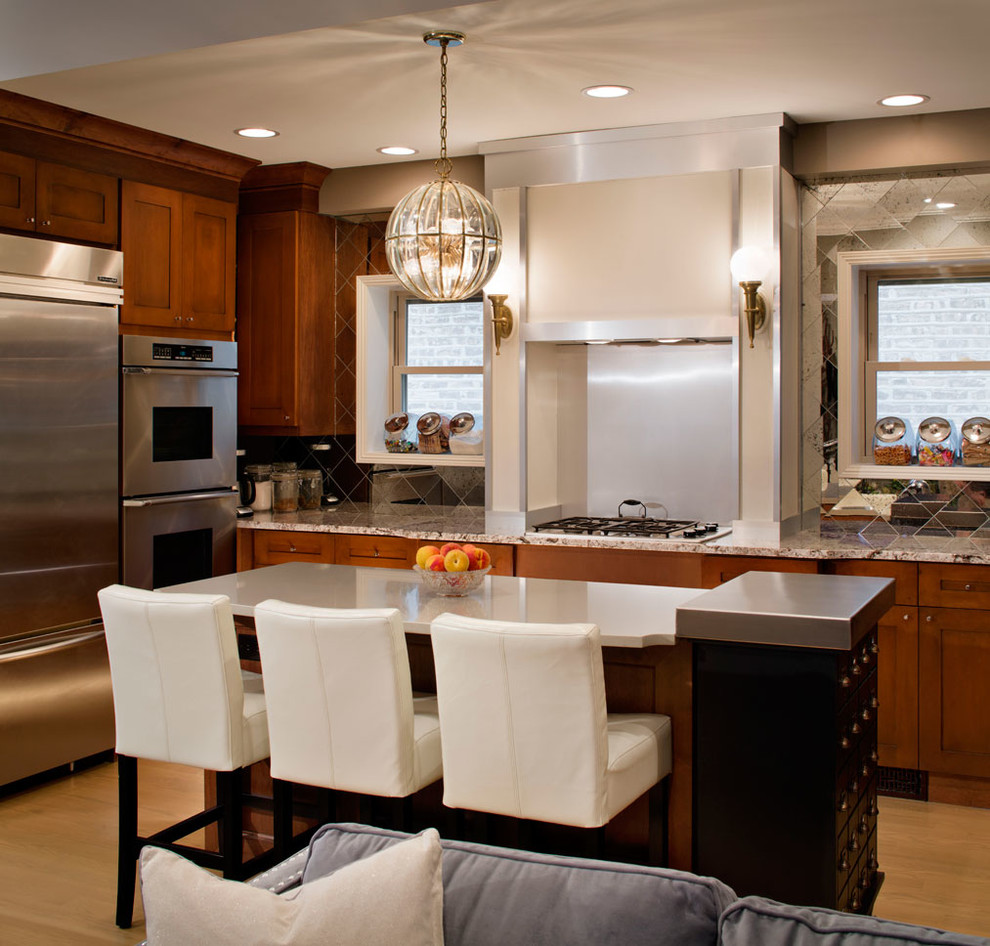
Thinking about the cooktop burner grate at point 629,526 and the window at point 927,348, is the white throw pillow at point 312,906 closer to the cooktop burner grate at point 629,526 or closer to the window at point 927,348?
the cooktop burner grate at point 629,526

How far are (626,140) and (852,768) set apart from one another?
2.87 metres

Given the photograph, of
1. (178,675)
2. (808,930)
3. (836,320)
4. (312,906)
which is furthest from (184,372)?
(808,930)

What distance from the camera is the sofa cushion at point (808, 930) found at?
1280 millimetres

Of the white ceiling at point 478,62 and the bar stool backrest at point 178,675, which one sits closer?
the white ceiling at point 478,62

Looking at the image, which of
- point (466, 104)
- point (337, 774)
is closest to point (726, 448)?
point (466, 104)

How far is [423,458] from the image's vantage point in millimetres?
5293

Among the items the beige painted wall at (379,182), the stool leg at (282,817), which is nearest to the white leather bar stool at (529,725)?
the stool leg at (282,817)

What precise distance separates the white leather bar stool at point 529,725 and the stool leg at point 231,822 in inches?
24.7

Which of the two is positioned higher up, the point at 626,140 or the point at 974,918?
the point at 626,140

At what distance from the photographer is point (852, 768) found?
260 cm

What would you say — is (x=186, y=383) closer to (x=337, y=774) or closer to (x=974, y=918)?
(x=337, y=774)

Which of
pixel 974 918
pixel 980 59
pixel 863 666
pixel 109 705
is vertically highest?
pixel 980 59

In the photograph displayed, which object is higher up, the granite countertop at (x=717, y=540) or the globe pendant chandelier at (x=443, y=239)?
the globe pendant chandelier at (x=443, y=239)

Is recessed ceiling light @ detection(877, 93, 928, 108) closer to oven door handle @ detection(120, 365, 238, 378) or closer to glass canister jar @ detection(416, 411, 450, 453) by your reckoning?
glass canister jar @ detection(416, 411, 450, 453)
